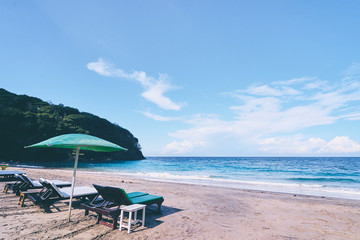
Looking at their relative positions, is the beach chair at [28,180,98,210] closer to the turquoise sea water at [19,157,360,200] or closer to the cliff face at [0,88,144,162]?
the turquoise sea water at [19,157,360,200]

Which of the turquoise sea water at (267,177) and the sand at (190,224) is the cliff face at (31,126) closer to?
the turquoise sea water at (267,177)

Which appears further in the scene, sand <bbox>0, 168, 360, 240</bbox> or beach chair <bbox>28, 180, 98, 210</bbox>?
beach chair <bbox>28, 180, 98, 210</bbox>

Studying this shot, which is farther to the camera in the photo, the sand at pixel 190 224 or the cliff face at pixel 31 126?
the cliff face at pixel 31 126

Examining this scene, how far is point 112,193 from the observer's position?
494cm

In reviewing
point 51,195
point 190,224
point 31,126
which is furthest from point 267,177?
point 31,126

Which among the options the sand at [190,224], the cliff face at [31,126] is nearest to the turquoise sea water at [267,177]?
the sand at [190,224]

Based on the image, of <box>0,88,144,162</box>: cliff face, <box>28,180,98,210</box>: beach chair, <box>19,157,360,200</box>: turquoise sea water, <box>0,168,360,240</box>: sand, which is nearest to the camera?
<box>0,168,360,240</box>: sand

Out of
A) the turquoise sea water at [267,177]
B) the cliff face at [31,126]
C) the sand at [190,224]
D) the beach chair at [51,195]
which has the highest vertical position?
the cliff face at [31,126]

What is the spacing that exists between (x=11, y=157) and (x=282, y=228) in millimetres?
54534

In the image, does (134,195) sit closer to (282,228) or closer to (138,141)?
(282,228)

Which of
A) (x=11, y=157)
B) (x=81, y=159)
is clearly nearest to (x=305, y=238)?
(x=11, y=157)

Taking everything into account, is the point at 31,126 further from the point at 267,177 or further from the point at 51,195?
the point at 267,177

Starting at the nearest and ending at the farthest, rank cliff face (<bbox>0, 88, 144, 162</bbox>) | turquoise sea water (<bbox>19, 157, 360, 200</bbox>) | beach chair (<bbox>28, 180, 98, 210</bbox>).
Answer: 1. beach chair (<bbox>28, 180, 98, 210</bbox>)
2. turquoise sea water (<bbox>19, 157, 360, 200</bbox>)
3. cliff face (<bbox>0, 88, 144, 162</bbox>)

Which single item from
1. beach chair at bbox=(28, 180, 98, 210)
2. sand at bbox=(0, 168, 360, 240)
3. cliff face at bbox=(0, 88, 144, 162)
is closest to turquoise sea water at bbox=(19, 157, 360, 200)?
sand at bbox=(0, 168, 360, 240)
